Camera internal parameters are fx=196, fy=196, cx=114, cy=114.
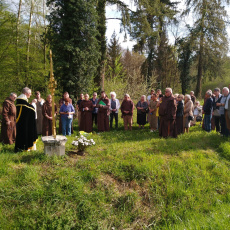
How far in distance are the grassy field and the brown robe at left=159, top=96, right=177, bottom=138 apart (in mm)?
1687

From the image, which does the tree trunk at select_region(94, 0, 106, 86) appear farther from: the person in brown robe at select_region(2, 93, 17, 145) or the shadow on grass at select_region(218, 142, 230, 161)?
the shadow on grass at select_region(218, 142, 230, 161)

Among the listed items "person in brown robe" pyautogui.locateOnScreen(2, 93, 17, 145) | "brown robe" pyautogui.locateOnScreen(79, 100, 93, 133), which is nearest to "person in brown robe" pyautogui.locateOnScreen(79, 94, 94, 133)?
"brown robe" pyautogui.locateOnScreen(79, 100, 93, 133)

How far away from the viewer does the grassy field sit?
12.5 ft

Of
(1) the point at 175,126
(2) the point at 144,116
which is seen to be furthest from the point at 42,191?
(2) the point at 144,116

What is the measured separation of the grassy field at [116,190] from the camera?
3.81 m

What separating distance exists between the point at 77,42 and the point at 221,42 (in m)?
18.0

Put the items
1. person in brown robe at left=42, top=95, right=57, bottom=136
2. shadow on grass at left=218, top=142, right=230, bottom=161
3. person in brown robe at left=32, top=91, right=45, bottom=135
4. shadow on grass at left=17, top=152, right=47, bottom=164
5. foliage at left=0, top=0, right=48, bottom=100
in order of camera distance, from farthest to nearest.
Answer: foliage at left=0, top=0, right=48, bottom=100, person in brown robe at left=32, top=91, right=45, bottom=135, person in brown robe at left=42, top=95, right=57, bottom=136, shadow on grass at left=218, top=142, right=230, bottom=161, shadow on grass at left=17, top=152, right=47, bottom=164

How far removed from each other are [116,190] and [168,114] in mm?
4382

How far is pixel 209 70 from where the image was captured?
25.0 metres

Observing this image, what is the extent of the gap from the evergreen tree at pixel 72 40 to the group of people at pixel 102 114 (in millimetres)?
3203

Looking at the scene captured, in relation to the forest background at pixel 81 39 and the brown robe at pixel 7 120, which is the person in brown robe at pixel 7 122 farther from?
the forest background at pixel 81 39

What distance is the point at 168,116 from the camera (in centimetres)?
809

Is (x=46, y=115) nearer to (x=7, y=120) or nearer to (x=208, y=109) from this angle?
(x=7, y=120)

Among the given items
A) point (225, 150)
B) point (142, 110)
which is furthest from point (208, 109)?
point (142, 110)
